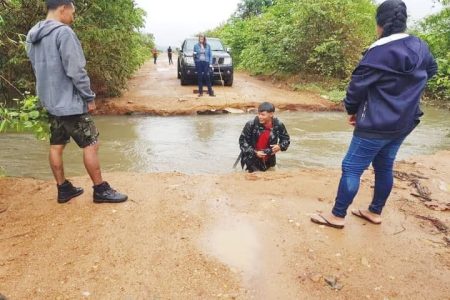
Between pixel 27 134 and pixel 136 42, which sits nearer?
pixel 27 134

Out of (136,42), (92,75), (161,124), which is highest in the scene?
(136,42)

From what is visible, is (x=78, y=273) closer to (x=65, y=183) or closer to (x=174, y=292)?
(x=174, y=292)

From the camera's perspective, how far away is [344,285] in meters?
3.07

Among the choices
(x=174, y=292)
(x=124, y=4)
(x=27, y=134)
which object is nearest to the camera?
(x=174, y=292)

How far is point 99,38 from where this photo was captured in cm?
1081

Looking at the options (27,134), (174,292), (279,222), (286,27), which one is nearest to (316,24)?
(286,27)

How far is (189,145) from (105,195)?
412 cm

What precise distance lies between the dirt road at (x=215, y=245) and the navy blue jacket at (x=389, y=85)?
1.01 metres

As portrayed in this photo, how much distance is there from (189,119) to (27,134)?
374 cm

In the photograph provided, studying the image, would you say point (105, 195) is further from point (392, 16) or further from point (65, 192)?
point (392, 16)

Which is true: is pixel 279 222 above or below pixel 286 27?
below

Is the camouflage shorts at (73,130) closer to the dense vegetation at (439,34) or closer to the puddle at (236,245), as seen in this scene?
the puddle at (236,245)

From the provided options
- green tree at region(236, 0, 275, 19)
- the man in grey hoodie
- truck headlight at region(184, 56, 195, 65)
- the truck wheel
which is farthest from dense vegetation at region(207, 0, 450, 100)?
green tree at region(236, 0, 275, 19)

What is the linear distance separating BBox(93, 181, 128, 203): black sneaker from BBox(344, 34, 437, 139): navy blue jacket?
7.77 feet
